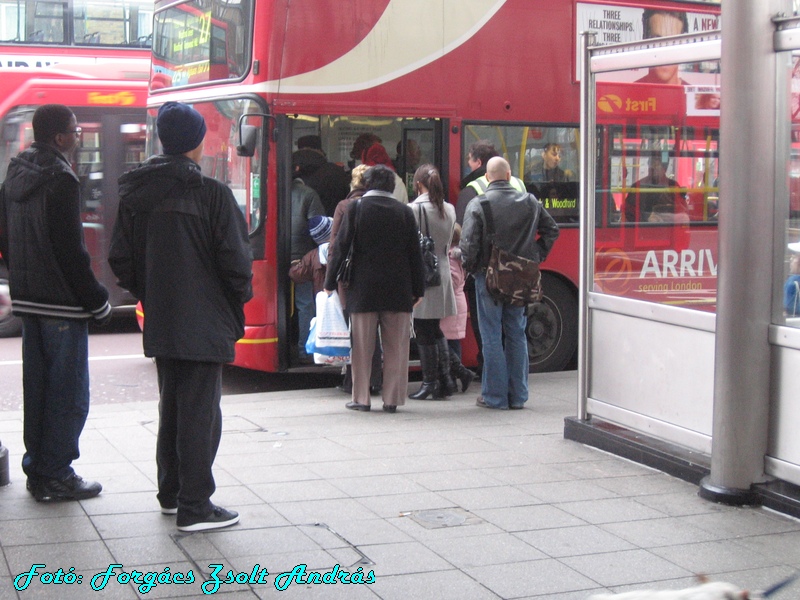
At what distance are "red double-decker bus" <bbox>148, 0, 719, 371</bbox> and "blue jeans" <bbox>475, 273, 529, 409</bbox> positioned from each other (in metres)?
1.76

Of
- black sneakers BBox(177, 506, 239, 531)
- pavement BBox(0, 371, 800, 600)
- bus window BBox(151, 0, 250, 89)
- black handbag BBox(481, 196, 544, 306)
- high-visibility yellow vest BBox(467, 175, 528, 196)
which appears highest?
bus window BBox(151, 0, 250, 89)

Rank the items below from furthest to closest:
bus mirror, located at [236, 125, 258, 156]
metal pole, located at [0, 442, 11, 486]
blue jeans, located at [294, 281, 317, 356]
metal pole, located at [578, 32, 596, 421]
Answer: blue jeans, located at [294, 281, 317, 356] → bus mirror, located at [236, 125, 258, 156] → metal pole, located at [578, 32, 596, 421] → metal pole, located at [0, 442, 11, 486]

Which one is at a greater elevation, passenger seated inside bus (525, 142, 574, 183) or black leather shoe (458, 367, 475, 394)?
passenger seated inside bus (525, 142, 574, 183)

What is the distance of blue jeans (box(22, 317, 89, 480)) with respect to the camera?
17.3ft

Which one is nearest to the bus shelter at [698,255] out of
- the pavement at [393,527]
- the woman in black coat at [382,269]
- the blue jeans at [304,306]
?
the pavement at [393,527]

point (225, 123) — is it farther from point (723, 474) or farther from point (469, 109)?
point (723, 474)

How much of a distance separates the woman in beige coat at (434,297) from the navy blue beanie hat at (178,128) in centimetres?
362

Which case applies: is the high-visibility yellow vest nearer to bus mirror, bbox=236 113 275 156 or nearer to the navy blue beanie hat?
bus mirror, bbox=236 113 275 156

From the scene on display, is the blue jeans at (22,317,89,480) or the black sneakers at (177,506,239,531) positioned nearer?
the black sneakers at (177,506,239,531)

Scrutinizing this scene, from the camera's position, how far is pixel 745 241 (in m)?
5.22

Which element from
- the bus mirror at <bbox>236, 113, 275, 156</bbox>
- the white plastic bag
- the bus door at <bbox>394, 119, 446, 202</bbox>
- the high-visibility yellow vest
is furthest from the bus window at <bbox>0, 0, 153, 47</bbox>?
the white plastic bag

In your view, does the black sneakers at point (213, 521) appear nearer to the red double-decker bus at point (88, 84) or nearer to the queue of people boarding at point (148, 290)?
the queue of people boarding at point (148, 290)

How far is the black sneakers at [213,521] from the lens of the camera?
4.84 metres

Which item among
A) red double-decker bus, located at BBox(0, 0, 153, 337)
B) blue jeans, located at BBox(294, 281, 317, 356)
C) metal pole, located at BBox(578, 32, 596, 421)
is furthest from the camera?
red double-decker bus, located at BBox(0, 0, 153, 337)
